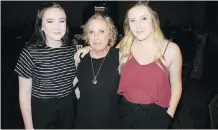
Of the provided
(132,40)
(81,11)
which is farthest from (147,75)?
(81,11)

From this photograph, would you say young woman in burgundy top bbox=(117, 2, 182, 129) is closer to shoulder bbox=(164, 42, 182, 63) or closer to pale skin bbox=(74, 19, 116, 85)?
shoulder bbox=(164, 42, 182, 63)

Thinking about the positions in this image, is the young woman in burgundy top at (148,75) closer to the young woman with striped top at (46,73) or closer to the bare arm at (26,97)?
the young woman with striped top at (46,73)

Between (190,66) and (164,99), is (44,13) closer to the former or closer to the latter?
(164,99)

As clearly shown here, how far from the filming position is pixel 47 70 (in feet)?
6.53

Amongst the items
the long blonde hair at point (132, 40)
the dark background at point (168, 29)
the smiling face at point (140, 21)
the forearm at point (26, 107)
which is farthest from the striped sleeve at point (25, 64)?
the dark background at point (168, 29)

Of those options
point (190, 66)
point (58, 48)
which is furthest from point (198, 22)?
point (58, 48)

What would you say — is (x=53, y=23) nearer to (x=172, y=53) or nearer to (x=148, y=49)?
(x=148, y=49)

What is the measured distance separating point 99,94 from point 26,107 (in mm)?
581

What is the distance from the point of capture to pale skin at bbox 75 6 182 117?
1.98m

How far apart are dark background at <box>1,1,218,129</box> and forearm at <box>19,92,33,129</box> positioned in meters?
1.93

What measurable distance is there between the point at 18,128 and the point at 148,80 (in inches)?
79.4

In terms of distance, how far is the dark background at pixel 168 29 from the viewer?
14.1 ft

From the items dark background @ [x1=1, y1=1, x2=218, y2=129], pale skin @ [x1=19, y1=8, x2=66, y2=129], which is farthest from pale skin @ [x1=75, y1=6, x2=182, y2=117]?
dark background @ [x1=1, y1=1, x2=218, y2=129]

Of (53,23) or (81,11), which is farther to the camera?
(81,11)
